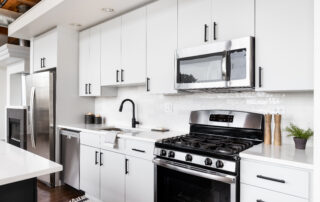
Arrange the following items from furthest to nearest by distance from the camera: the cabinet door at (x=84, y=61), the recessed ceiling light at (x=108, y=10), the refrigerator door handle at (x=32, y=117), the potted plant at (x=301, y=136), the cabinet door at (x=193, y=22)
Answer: the refrigerator door handle at (x=32, y=117)
the cabinet door at (x=84, y=61)
the recessed ceiling light at (x=108, y=10)
the cabinet door at (x=193, y=22)
the potted plant at (x=301, y=136)

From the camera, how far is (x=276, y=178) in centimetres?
145

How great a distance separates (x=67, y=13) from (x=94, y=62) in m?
0.74

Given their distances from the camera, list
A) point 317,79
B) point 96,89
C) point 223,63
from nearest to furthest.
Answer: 1. point 317,79
2. point 223,63
3. point 96,89

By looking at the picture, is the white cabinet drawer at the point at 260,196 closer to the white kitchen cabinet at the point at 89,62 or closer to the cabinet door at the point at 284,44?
the cabinet door at the point at 284,44

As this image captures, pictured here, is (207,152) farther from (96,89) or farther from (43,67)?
(43,67)

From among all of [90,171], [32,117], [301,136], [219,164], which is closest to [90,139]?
[90,171]

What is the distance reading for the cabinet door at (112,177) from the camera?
2.50 m

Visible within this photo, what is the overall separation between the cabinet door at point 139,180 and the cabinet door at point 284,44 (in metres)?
1.24

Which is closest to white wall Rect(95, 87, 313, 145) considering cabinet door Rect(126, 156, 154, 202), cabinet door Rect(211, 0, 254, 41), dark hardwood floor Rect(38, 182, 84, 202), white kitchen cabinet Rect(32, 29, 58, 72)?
cabinet door Rect(211, 0, 254, 41)

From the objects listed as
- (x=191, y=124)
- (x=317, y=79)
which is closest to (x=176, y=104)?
(x=191, y=124)

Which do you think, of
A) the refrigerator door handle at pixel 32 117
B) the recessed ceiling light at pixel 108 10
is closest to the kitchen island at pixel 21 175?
the recessed ceiling light at pixel 108 10

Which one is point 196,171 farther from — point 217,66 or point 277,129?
point 217,66

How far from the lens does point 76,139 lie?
318 centimetres

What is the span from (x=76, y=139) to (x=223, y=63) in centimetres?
222
